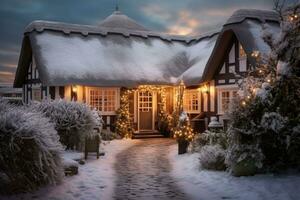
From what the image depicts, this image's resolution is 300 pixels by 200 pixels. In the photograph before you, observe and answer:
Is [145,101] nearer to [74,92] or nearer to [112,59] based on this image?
[112,59]

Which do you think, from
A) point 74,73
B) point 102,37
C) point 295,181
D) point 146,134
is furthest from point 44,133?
point 102,37

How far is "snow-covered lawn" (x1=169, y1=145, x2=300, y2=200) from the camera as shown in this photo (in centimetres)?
770

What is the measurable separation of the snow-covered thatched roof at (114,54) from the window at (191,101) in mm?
898

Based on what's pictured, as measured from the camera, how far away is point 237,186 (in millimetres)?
8406

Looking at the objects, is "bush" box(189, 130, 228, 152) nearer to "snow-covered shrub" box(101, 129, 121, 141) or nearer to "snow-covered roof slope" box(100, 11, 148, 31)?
"snow-covered shrub" box(101, 129, 121, 141)

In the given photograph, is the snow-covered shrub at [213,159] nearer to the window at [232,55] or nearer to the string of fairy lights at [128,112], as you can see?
the window at [232,55]

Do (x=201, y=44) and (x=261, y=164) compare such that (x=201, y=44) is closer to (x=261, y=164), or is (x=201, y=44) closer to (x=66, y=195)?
(x=261, y=164)

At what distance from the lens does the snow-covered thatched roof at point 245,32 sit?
15742mm

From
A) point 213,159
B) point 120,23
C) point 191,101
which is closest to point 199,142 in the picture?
point 213,159

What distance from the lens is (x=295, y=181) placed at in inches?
326

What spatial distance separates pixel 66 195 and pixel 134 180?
2.02m

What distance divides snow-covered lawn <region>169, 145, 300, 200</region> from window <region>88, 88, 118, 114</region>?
10093 millimetres

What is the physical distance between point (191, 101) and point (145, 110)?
2403 millimetres

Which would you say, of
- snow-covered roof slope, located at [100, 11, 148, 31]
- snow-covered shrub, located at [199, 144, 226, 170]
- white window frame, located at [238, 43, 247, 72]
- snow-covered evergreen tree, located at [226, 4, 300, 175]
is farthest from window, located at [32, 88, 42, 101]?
snow-covered evergreen tree, located at [226, 4, 300, 175]
